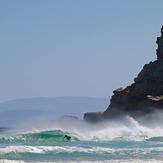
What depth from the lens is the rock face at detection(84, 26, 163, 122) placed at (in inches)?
3223

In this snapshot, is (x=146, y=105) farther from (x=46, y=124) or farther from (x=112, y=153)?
(x=112, y=153)

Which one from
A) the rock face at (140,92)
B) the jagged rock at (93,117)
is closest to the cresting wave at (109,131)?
the jagged rock at (93,117)

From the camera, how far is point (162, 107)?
78750 mm

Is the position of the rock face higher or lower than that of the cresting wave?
higher

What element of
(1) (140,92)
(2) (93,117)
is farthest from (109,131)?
(2) (93,117)

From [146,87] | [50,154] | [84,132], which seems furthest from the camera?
[146,87]

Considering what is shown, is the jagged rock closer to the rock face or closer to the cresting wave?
the rock face

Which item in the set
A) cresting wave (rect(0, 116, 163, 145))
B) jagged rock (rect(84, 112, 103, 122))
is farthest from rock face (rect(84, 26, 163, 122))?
cresting wave (rect(0, 116, 163, 145))

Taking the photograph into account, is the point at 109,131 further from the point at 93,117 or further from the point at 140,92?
the point at 93,117

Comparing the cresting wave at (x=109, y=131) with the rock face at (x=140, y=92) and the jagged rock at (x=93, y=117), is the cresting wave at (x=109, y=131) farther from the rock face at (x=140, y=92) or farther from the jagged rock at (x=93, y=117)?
the rock face at (x=140, y=92)

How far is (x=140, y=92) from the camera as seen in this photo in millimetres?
83500

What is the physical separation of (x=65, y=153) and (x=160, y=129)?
123 ft

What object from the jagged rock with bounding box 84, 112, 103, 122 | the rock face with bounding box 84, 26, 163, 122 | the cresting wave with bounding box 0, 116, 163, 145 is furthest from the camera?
the jagged rock with bounding box 84, 112, 103, 122

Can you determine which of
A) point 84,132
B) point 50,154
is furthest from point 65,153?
point 84,132
